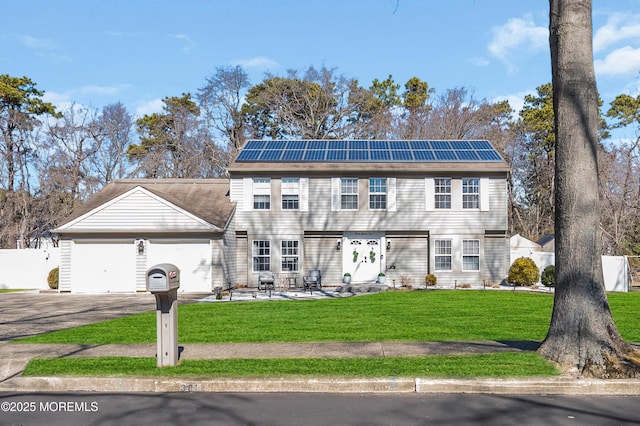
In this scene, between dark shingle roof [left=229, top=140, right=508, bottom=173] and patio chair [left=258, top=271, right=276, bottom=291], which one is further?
dark shingle roof [left=229, top=140, right=508, bottom=173]

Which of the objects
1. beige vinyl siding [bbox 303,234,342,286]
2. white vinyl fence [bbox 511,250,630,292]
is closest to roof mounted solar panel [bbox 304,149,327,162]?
beige vinyl siding [bbox 303,234,342,286]

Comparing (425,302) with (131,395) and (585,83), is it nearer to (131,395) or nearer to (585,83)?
(585,83)

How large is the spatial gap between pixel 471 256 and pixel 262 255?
31.1 ft

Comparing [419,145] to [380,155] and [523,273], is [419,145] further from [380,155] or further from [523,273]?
[523,273]

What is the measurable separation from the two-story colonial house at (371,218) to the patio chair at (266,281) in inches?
36.4

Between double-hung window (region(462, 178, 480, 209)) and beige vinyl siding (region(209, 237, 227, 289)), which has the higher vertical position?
double-hung window (region(462, 178, 480, 209))

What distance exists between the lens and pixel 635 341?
9781 millimetres

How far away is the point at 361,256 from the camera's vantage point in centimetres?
2472

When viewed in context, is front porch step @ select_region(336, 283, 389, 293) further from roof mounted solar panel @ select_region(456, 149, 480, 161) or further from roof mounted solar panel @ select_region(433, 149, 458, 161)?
roof mounted solar panel @ select_region(456, 149, 480, 161)

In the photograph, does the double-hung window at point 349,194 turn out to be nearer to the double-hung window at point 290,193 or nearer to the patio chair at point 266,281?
the double-hung window at point 290,193

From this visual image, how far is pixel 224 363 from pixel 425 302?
33.3 feet

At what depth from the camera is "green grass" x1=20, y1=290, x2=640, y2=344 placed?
34.2ft

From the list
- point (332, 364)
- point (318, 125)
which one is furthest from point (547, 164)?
point (332, 364)

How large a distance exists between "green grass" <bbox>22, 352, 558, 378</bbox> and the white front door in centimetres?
1640
